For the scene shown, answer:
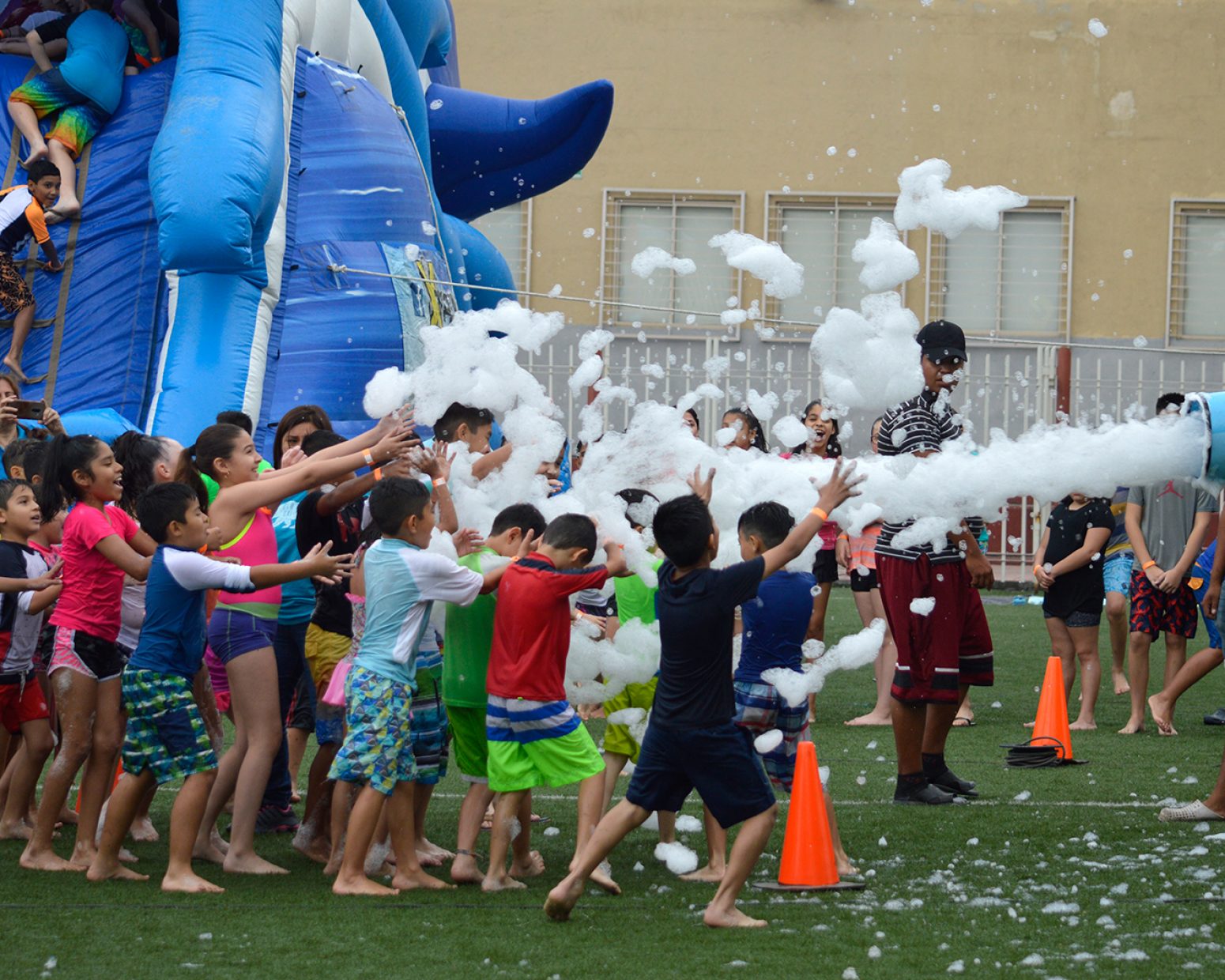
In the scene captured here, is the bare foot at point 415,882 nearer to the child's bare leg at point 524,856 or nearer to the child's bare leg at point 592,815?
the child's bare leg at point 524,856

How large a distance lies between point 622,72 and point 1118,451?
16.6 m

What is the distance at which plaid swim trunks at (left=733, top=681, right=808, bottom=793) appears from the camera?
16.2ft

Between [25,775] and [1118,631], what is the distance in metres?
6.05

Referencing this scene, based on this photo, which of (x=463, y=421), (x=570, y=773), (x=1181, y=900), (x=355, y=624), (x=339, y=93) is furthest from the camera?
(x=339, y=93)

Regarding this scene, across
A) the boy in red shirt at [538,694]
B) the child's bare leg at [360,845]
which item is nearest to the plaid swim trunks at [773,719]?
the boy in red shirt at [538,694]

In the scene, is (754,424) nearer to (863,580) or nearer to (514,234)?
(863,580)

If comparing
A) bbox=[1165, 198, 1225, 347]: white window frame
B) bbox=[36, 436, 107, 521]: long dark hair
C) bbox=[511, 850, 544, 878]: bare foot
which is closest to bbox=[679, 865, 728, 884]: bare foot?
bbox=[511, 850, 544, 878]: bare foot

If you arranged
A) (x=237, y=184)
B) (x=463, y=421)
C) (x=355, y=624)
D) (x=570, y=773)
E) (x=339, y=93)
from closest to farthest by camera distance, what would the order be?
1. (x=570, y=773)
2. (x=355, y=624)
3. (x=463, y=421)
4. (x=237, y=184)
5. (x=339, y=93)

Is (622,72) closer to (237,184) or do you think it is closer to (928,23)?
(928,23)

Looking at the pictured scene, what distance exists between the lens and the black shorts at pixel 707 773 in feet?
14.2

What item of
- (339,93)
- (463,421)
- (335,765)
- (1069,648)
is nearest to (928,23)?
(339,93)

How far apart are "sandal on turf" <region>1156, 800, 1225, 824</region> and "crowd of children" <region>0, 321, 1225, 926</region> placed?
0.05 ft

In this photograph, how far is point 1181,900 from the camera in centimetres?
445

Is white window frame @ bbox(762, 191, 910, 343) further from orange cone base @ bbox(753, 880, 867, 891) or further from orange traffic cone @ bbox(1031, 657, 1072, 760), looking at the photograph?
orange cone base @ bbox(753, 880, 867, 891)
